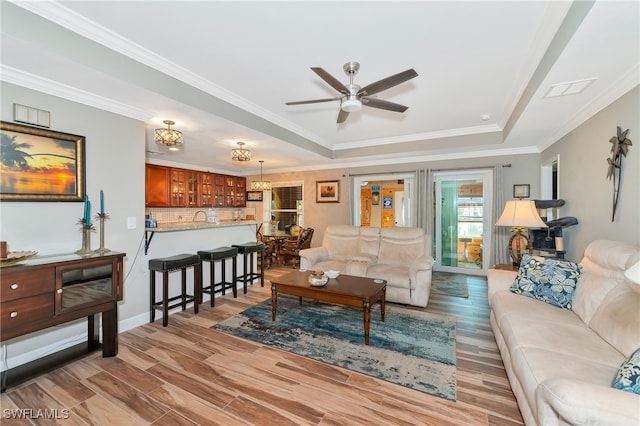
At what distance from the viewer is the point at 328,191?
22.5 feet

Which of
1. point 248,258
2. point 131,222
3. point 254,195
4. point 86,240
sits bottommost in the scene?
point 248,258

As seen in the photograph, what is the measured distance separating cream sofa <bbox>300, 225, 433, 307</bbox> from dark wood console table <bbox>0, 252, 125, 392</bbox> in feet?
8.28

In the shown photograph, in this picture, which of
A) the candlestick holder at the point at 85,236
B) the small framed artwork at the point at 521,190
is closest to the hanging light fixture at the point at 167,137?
the candlestick holder at the point at 85,236

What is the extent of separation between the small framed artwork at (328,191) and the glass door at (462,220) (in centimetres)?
226

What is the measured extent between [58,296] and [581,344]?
3.68 meters

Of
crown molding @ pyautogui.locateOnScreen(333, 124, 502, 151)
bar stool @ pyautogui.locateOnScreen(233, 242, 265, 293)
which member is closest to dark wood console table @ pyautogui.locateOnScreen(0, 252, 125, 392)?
bar stool @ pyautogui.locateOnScreen(233, 242, 265, 293)

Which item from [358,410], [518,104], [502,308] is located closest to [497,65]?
[518,104]

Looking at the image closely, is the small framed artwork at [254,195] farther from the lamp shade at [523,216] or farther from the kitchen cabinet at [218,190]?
the lamp shade at [523,216]

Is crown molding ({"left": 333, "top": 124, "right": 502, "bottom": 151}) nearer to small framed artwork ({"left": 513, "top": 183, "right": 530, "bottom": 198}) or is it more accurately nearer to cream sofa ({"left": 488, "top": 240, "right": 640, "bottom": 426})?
small framed artwork ({"left": 513, "top": 183, "right": 530, "bottom": 198})

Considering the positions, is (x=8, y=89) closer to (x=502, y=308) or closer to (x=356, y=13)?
(x=356, y=13)

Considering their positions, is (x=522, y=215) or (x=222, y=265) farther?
(x=222, y=265)

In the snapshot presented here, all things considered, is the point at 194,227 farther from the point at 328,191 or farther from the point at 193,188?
the point at 328,191

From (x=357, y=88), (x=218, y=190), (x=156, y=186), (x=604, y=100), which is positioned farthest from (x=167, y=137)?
(x=604, y=100)

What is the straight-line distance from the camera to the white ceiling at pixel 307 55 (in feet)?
6.21
